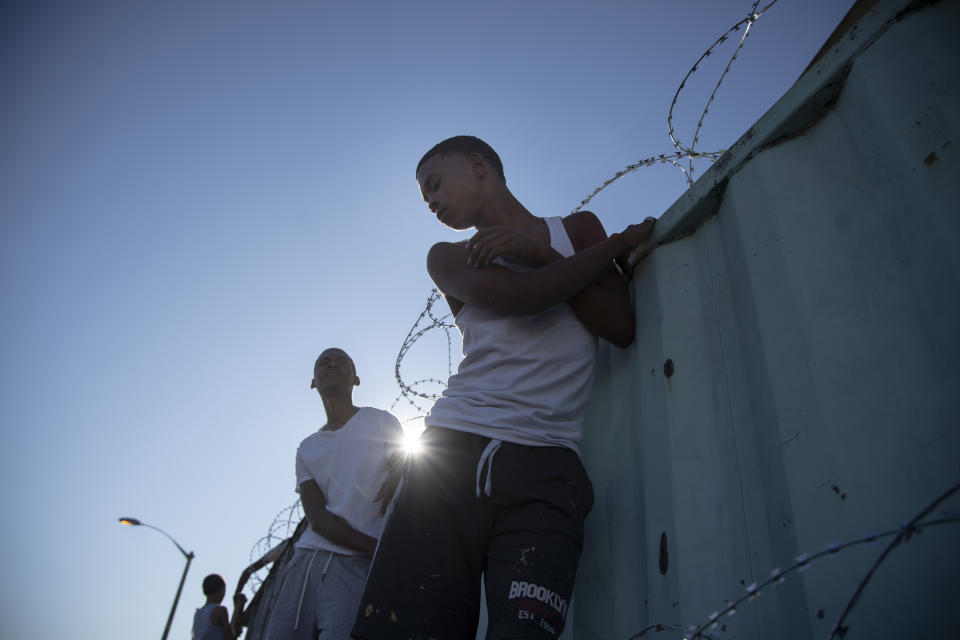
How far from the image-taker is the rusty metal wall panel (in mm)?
1038

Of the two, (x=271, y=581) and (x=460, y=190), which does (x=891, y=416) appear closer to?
(x=460, y=190)

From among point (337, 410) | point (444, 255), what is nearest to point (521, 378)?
point (444, 255)

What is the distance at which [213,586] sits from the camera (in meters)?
6.77

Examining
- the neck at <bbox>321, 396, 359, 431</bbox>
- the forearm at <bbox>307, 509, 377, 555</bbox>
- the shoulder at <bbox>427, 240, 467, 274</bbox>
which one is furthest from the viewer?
the neck at <bbox>321, 396, 359, 431</bbox>

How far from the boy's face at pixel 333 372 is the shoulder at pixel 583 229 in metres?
2.12

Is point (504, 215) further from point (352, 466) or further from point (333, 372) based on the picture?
point (333, 372)

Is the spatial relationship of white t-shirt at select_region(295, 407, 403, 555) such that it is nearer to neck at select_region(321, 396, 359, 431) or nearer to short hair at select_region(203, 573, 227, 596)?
neck at select_region(321, 396, 359, 431)

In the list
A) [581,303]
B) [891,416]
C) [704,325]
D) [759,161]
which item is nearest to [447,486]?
[581,303]

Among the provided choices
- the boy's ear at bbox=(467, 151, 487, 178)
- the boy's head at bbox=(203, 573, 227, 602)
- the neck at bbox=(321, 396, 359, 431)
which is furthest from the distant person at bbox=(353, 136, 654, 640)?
the boy's head at bbox=(203, 573, 227, 602)

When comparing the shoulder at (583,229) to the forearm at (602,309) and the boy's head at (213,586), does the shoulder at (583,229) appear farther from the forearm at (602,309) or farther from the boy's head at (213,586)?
the boy's head at (213,586)

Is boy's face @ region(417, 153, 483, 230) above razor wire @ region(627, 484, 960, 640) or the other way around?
above

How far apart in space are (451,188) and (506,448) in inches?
45.5

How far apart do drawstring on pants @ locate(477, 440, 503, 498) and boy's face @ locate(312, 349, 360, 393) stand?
2282mm

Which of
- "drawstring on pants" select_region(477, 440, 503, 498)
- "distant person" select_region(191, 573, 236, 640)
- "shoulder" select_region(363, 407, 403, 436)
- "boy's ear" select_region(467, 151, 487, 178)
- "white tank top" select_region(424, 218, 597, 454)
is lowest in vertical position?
"distant person" select_region(191, 573, 236, 640)
